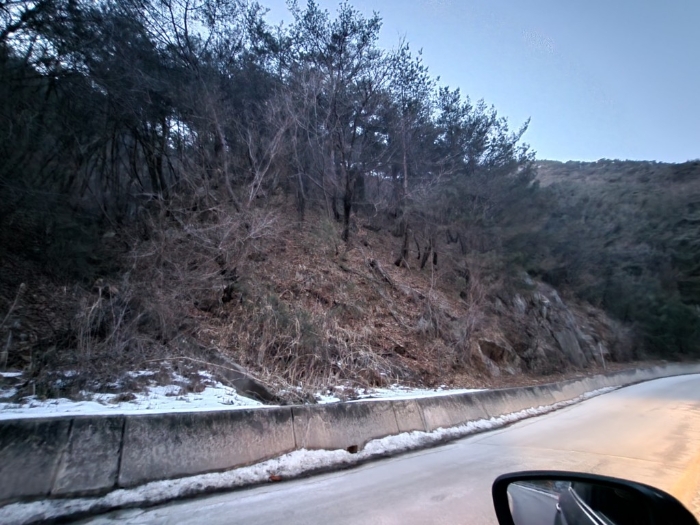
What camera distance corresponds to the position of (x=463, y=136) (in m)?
24.0

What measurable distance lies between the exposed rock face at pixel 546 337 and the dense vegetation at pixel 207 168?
221 cm

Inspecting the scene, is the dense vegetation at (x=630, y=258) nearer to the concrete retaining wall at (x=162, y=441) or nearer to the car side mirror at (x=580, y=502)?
the concrete retaining wall at (x=162, y=441)

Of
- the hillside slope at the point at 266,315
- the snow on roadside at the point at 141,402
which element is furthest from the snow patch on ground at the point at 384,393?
the hillside slope at the point at 266,315

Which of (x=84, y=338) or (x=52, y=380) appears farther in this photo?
(x=84, y=338)

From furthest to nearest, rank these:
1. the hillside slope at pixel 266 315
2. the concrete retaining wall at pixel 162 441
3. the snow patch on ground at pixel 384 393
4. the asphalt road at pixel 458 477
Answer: the snow patch on ground at pixel 384 393 < the hillside slope at pixel 266 315 < the asphalt road at pixel 458 477 < the concrete retaining wall at pixel 162 441

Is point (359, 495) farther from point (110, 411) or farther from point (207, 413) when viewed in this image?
point (110, 411)

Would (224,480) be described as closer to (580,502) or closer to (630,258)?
(580,502)

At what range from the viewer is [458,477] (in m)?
5.99

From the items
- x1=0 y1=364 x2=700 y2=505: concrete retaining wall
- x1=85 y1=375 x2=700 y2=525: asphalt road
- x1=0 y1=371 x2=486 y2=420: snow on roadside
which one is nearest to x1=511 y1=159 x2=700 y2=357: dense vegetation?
x1=85 y1=375 x2=700 y2=525: asphalt road

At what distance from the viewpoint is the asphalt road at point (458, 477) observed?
4504mm

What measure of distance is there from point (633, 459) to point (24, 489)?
7.66m

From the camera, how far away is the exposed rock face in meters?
17.8

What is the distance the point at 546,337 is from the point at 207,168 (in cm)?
1728

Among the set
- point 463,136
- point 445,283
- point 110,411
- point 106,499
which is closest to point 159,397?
point 110,411
